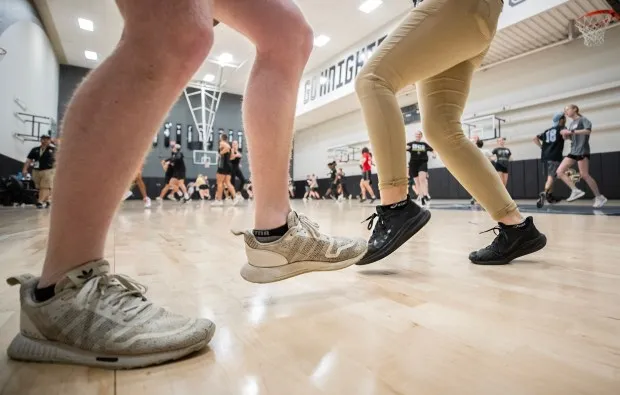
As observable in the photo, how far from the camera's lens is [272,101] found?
0.82 metres

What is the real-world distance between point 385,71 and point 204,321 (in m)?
0.88

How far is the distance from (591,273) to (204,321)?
0.99 metres

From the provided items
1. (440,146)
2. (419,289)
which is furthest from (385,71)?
(419,289)

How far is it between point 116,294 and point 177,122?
1384 centimetres

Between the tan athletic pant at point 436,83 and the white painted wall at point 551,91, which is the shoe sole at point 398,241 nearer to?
the tan athletic pant at point 436,83

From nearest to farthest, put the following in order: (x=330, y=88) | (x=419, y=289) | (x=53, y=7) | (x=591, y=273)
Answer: (x=419, y=289)
(x=591, y=273)
(x=53, y=7)
(x=330, y=88)

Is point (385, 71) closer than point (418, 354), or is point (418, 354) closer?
point (418, 354)

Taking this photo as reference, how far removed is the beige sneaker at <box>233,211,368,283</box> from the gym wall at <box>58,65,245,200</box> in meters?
12.2

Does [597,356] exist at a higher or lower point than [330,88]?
lower

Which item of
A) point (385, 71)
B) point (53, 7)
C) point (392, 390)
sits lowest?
point (392, 390)

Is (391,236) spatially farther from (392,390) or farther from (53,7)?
(53,7)

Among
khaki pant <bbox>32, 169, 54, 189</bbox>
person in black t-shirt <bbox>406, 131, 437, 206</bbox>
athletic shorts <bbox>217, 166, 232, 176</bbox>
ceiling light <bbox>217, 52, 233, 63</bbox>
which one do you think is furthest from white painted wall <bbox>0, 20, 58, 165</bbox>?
person in black t-shirt <bbox>406, 131, 437, 206</bbox>

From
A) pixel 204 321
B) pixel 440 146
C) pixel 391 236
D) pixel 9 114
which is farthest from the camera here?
pixel 9 114

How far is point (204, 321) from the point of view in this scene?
501mm
